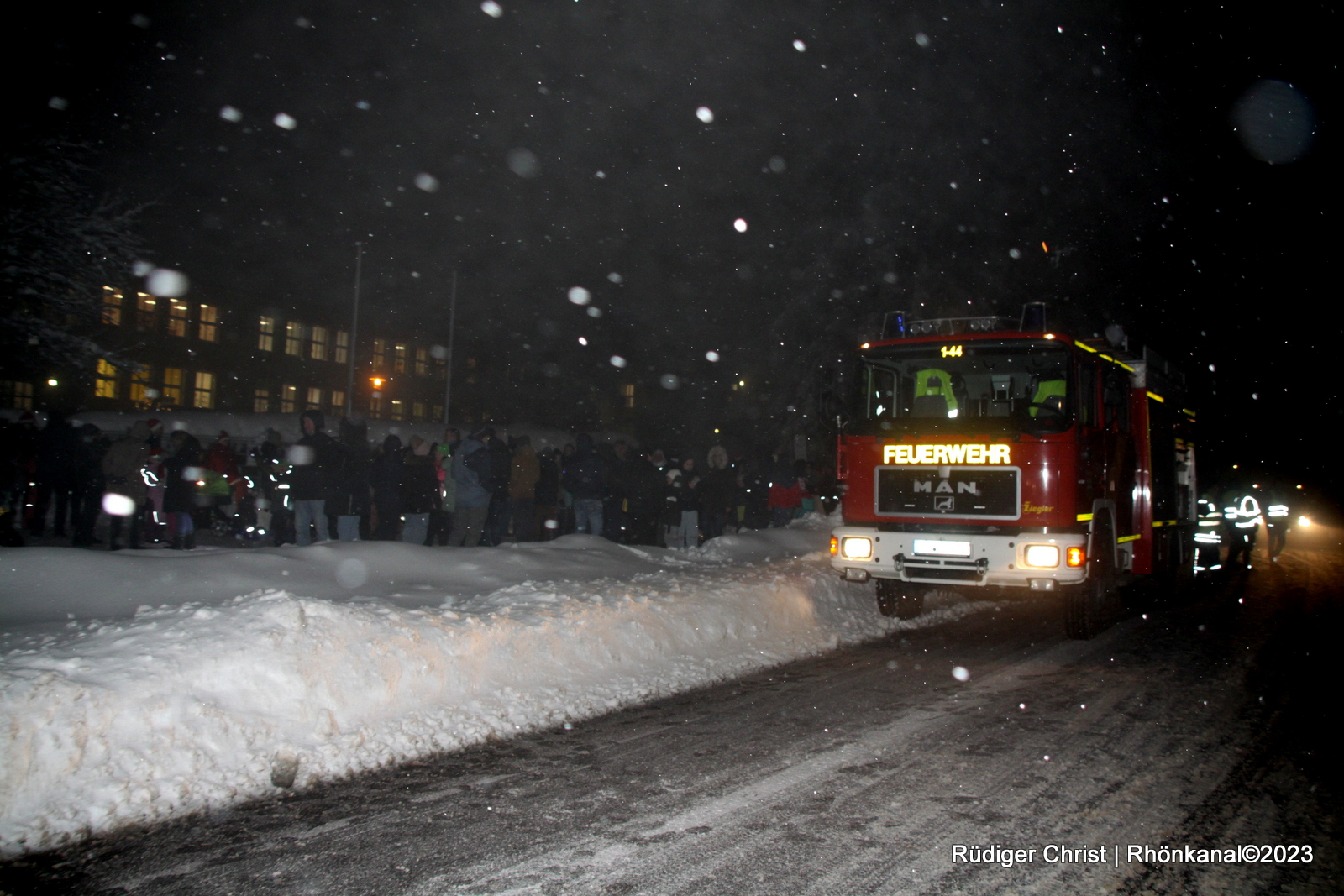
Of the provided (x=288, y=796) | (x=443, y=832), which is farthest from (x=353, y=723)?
(x=443, y=832)

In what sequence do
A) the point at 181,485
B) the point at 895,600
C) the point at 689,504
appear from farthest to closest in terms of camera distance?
the point at 689,504
the point at 181,485
the point at 895,600

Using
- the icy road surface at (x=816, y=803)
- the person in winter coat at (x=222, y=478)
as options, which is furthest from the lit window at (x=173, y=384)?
the icy road surface at (x=816, y=803)

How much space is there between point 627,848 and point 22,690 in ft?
9.75

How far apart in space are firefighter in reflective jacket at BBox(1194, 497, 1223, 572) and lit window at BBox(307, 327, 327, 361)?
134 ft

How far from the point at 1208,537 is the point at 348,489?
12530mm

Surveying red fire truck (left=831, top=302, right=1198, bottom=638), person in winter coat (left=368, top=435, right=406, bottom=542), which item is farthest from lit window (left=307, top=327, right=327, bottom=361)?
red fire truck (left=831, top=302, right=1198, bottom=638)

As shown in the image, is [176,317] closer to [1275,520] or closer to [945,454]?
[945,454]

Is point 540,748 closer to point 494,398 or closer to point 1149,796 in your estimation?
point 1149,796

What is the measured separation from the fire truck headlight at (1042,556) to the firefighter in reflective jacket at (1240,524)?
27.1 feet

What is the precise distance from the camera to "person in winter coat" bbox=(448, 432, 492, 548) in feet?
42.1

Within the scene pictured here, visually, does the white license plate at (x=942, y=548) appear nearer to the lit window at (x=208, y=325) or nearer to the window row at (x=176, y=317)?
the window row at (x=176, y=317)

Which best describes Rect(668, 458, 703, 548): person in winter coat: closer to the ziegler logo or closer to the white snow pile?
the white snow pile

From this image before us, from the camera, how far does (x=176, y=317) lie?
124 feet

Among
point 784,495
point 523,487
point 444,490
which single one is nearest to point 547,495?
point 523,487
